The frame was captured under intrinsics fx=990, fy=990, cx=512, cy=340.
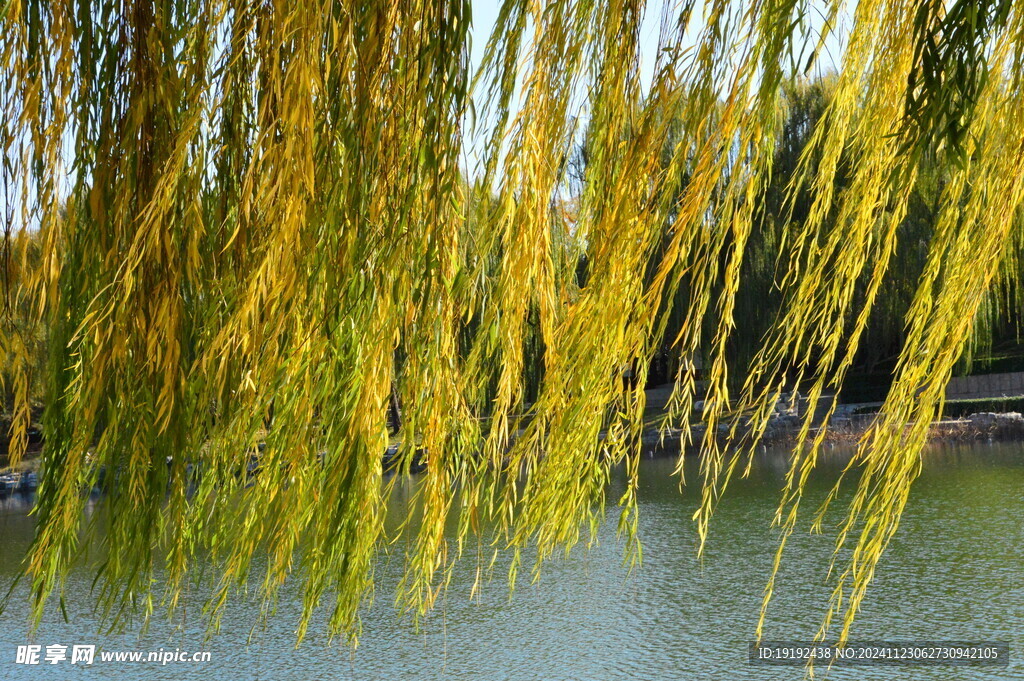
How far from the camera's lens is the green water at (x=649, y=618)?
5355 millimetres

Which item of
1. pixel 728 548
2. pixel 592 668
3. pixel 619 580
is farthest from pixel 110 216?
pixel 728 548

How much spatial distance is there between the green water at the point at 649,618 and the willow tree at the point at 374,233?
3.76m

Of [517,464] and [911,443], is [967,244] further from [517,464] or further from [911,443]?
[517,464]

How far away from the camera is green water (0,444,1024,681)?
5.36 m

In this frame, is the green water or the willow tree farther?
the green water

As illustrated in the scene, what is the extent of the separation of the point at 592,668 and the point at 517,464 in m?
4.43

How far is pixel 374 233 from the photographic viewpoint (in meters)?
1.02

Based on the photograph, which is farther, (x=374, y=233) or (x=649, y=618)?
(x=649, y=618)

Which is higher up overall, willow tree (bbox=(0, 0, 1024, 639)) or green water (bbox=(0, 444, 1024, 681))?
willow tree (bbox=(0, 0, 1024, 639))

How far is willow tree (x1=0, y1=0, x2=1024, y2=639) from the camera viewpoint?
38.9 inches

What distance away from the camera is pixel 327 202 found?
1.01 m

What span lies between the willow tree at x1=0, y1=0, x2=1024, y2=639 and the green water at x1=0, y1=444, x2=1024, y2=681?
3.76 m

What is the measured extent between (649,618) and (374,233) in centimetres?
541

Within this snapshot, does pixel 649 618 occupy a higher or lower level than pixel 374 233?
lower
